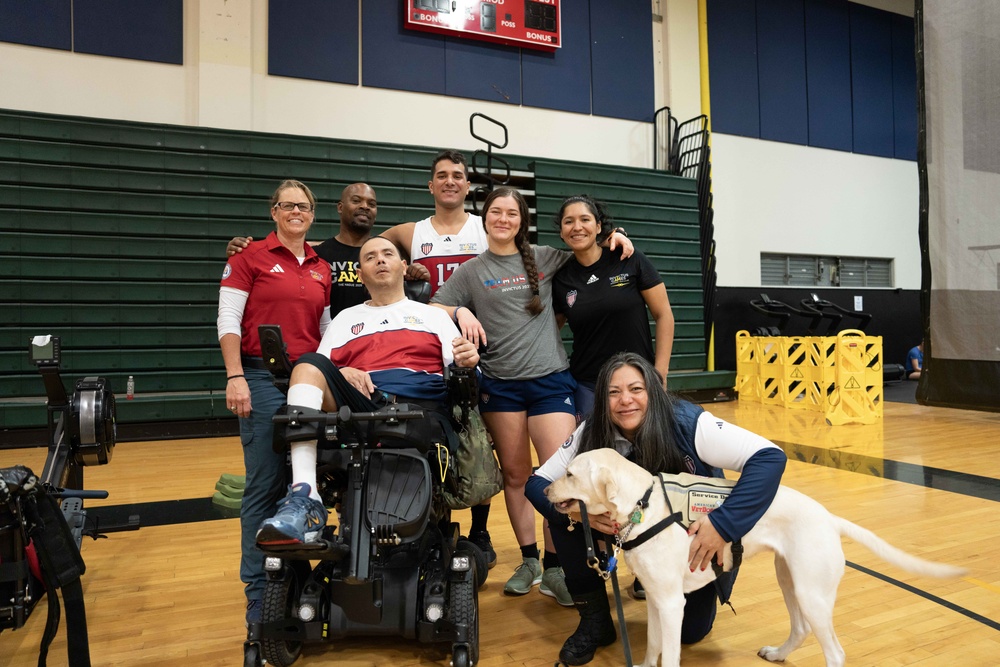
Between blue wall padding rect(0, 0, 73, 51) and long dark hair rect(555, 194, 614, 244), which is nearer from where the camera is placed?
long dark hair rect(555, 194, 614, 244)

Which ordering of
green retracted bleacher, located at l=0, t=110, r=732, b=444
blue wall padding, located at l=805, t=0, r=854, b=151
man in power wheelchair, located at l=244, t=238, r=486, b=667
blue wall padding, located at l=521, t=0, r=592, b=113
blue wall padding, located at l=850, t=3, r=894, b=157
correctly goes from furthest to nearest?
blue wall padding, located at l=850, t=3, r=894, b=157, blue wall padding, located at l=805, t=0, r=854, b=151, blue wall padding, located at l=521, t=0, r=592, b=113, green retracted bleacher, located at l=0, t=110, r=732, b=444, man in power wheelchair, located at l=244, t=238, r=486, b=667

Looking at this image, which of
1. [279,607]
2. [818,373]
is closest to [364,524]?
[279,607]

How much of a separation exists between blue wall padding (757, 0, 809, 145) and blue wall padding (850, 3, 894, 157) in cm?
117

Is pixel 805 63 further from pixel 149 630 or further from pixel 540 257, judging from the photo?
pixel 149 630

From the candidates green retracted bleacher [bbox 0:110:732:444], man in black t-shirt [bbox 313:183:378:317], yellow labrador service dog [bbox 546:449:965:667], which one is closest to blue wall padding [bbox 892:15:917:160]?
green retracted bleacher [bbox 0:110:732:444]

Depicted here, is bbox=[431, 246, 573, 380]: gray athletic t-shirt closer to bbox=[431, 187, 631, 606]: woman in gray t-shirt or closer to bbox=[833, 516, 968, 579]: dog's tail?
bbox=[431, 187, 631, 606]: woman in gray t-shirt

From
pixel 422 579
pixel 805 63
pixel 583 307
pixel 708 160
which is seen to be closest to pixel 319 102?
pixel 708 160

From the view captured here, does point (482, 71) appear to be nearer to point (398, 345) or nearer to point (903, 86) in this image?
point (398, 345)

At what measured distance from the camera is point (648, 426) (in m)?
1.74

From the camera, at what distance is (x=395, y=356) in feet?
6.85

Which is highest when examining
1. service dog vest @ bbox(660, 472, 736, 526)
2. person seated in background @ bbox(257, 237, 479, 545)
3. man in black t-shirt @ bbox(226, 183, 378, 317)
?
man in black t-shirt @ bbox(226, 183, 378, 317)

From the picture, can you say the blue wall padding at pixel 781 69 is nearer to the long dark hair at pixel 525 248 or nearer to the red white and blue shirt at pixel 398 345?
the long dark hair at pixel 525 248

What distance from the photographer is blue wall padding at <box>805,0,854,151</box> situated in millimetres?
10039

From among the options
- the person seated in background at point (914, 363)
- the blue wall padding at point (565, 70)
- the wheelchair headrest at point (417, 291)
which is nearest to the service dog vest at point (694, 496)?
the wheelchair headrest at point (417, 291)
